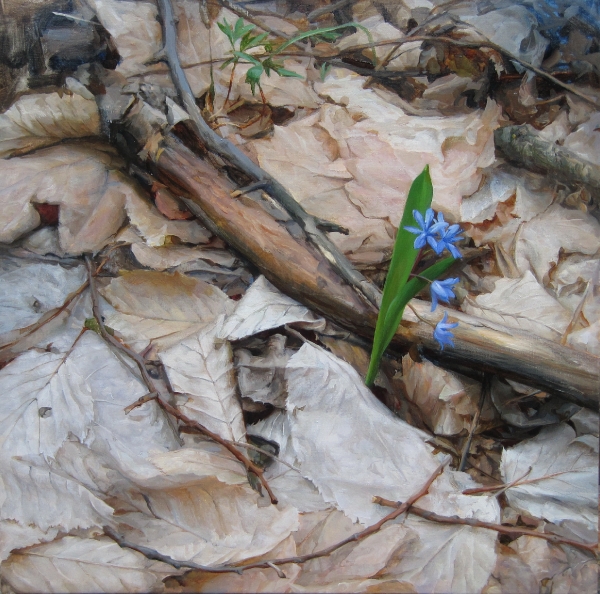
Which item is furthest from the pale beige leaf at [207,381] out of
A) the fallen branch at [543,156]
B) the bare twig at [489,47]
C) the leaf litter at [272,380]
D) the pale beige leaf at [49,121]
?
the bare twig at [489,47]

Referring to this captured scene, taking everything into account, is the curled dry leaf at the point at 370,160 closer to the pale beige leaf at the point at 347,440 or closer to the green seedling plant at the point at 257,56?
the green seedling plant at the point at 257,56

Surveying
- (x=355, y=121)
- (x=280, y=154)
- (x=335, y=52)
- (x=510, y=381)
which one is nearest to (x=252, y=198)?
(x=280, y=154)

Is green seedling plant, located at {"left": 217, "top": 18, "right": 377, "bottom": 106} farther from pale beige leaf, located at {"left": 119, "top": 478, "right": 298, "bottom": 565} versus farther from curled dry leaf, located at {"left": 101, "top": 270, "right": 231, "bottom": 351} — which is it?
pale beige leaf, located at {"left": 119, "top": 478, "right": 298, "bottom": 565}

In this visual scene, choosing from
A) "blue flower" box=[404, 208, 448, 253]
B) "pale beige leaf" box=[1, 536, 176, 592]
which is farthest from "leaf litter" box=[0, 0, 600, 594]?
"blue flower" box=[404, 208, 448, 253]

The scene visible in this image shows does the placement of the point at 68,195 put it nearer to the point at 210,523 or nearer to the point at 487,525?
the point at 210,523

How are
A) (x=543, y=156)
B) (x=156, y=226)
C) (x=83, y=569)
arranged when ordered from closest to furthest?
1. (x=83, y=569)
2. (x=156, y=226)
3. (x=543, y=156)

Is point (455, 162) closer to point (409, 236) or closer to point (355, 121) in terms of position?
point (355, 121)

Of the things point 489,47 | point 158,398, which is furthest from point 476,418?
point 489,47
